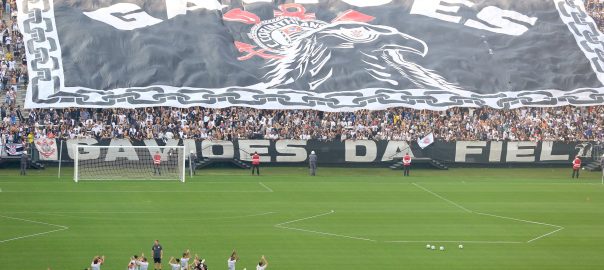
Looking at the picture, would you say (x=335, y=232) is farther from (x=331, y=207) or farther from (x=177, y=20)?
(x=177, y=20)

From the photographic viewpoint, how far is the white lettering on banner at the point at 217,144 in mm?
55719

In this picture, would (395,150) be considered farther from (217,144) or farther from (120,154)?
(120,154)

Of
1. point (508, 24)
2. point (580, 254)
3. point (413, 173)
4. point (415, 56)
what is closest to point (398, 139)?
point (413, 173)

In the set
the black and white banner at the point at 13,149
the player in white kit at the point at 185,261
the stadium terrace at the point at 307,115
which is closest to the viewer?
the player in white kit at the point at 185,261

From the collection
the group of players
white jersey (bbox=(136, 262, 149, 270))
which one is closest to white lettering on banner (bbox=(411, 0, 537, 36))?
the group of players

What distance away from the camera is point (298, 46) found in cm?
6256

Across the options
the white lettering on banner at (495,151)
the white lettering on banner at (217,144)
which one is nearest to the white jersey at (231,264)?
the white lettering on banner at (217,144)

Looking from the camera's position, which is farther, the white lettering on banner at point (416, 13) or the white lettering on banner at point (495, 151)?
the white lettering on banner at point (416, 13)

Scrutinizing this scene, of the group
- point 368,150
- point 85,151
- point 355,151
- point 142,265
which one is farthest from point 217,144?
point 142,265

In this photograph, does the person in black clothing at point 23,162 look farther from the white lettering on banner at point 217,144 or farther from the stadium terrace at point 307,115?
the white lettering on banner at point 217,144

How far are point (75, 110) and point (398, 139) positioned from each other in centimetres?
1879

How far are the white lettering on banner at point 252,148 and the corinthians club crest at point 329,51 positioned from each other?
4.45 metres

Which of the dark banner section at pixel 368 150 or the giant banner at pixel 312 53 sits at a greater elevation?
the giant banner at pixel 312 53

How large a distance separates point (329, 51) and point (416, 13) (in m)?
7.31
